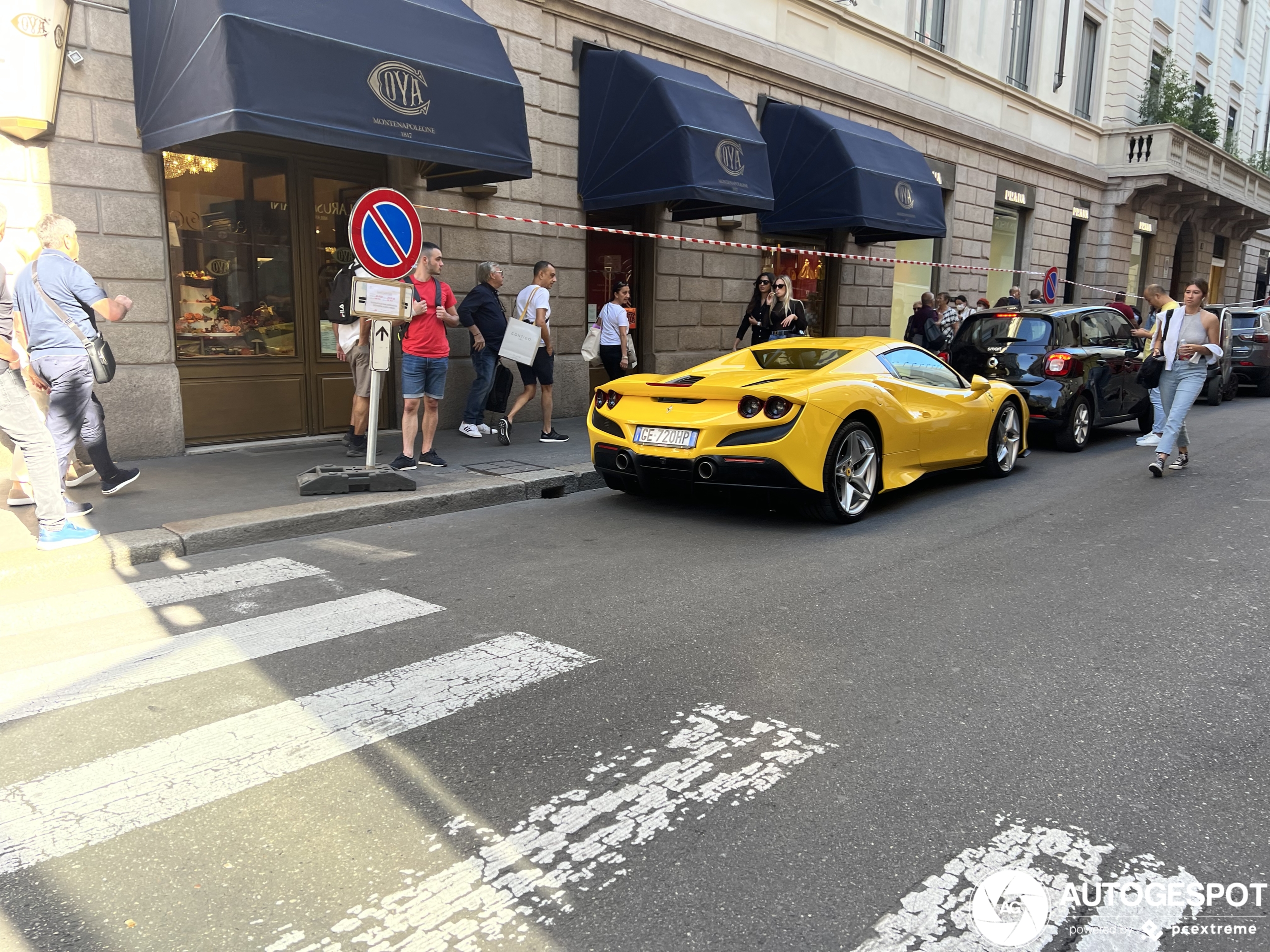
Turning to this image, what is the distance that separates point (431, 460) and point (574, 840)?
6.26 metres

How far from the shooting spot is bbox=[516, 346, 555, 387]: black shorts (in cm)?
1000

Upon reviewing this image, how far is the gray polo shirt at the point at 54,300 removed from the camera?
6.19 metres

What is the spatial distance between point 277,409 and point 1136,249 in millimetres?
27850

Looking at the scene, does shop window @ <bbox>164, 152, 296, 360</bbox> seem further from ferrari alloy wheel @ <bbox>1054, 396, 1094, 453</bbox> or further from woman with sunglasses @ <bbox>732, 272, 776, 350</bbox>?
ferrari alloy wheel @ <bbox>1054, 396, 1094, 453</bbox>

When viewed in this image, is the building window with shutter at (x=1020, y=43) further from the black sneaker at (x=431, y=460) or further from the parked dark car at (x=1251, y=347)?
the black sneaker at (x=431, y=460)

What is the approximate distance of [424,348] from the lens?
8141 mm

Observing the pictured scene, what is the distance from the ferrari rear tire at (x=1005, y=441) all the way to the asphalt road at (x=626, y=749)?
9.36 ft

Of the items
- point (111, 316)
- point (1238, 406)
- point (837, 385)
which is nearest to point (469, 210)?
point (111, 316)

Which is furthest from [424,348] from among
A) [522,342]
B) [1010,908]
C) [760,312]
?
[1010,908]

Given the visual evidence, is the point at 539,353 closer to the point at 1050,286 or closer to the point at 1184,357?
the point at 1184,357

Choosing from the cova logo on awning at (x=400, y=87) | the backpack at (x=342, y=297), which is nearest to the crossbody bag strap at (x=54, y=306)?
the backpack at (x=342, y=297)

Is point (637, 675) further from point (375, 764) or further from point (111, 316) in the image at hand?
point (111, 316)

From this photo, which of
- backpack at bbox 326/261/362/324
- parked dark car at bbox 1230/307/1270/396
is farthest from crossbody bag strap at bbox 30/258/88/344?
parked dark car at bbox 1230/307/1270/396

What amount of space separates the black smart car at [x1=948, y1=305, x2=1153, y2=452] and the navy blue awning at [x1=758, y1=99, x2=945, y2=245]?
399 centimetres
